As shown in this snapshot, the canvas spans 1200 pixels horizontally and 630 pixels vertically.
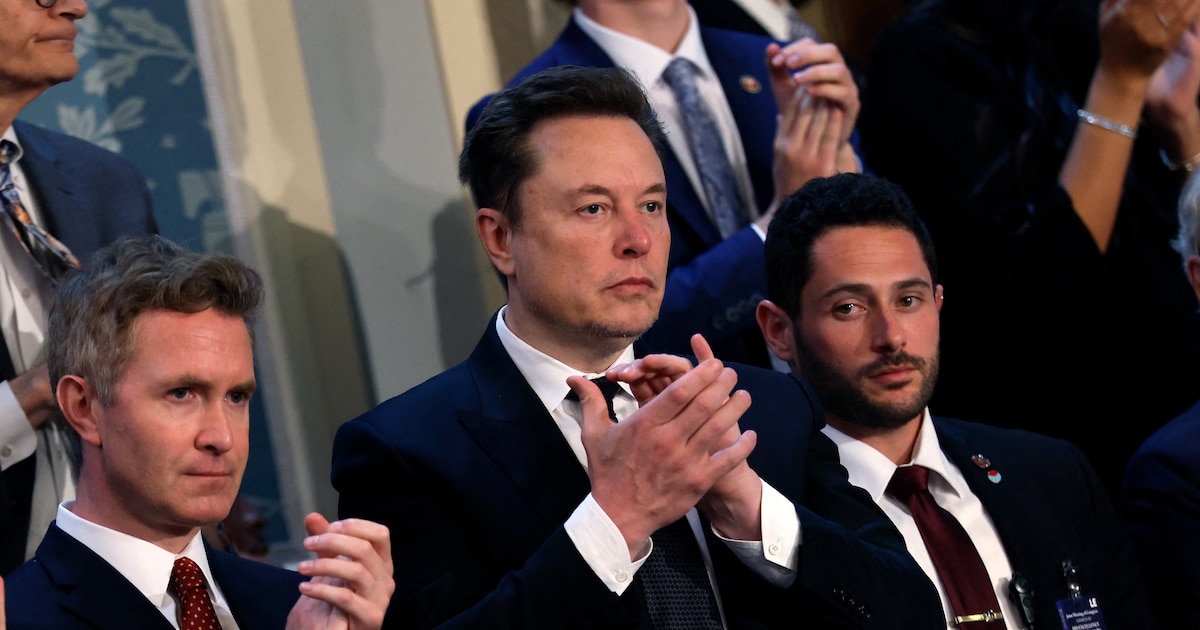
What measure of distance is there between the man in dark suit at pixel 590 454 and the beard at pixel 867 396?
30 cm

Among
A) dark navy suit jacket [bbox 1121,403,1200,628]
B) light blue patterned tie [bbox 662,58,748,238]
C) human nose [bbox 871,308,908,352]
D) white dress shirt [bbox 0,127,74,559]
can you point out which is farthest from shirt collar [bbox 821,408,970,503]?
white dress shirt [bbox 0,127,74,559]

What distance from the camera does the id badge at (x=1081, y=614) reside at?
8.39ft

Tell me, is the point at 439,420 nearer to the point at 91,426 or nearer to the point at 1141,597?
the point at 91,426

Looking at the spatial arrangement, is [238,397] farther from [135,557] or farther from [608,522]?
[608,522]

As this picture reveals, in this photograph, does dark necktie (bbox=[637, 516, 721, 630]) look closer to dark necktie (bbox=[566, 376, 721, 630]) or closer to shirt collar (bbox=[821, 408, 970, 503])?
dark necktie (bbox=[566, 376, 721, 630])

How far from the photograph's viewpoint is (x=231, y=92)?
341 centimetres

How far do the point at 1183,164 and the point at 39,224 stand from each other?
2437mm

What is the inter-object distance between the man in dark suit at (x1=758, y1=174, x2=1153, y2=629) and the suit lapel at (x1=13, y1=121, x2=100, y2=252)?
1.23 m

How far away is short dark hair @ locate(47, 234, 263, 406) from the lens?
6.90 ft

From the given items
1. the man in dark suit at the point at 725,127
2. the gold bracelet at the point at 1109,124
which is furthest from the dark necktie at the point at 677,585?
the gold bracelet at the point at 1109,124

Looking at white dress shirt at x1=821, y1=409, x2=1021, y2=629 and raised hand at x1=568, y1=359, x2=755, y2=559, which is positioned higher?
raised hand at x1=568, y1=359, x2=755, y2=559

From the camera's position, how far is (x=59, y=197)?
2.72 meters

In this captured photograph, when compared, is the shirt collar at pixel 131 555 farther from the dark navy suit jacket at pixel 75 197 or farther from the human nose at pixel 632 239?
the human nose at pixel 632 239

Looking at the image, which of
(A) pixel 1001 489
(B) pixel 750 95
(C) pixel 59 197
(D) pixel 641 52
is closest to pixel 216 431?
(C) pixel 59 197
